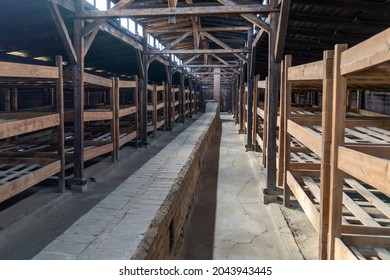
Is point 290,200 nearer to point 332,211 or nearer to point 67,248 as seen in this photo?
point 332,211

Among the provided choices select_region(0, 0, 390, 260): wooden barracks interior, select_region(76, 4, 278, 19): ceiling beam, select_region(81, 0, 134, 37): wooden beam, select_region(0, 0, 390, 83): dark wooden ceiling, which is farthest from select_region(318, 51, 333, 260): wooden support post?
select_region(81, 0, 134, 37): wooden beam

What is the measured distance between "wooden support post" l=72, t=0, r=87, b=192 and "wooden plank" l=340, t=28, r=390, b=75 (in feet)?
17.1

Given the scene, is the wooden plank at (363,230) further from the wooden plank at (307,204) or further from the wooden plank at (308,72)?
the wooden plank at (308,72)

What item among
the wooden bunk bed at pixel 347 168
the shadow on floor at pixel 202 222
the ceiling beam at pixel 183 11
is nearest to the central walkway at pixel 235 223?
the shadow on floor at pixel 202 222

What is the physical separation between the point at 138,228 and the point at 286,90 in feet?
10.8

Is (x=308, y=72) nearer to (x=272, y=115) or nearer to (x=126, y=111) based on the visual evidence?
(x=272, y=115)

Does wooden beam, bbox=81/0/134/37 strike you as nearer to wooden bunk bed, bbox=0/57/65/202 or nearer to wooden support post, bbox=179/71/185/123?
wooden bunk bed, bbox=0/57/65/202

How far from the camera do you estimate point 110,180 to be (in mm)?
7469

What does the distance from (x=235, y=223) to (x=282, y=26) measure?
3465 mm

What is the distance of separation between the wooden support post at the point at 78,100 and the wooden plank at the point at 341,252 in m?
4.95

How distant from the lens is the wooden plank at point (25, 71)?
4.22 metres

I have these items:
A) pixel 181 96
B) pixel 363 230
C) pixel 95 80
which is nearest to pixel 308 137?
pixel 363 230

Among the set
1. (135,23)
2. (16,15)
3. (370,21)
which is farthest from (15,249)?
(135,23)

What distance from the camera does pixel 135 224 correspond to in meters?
3.40
